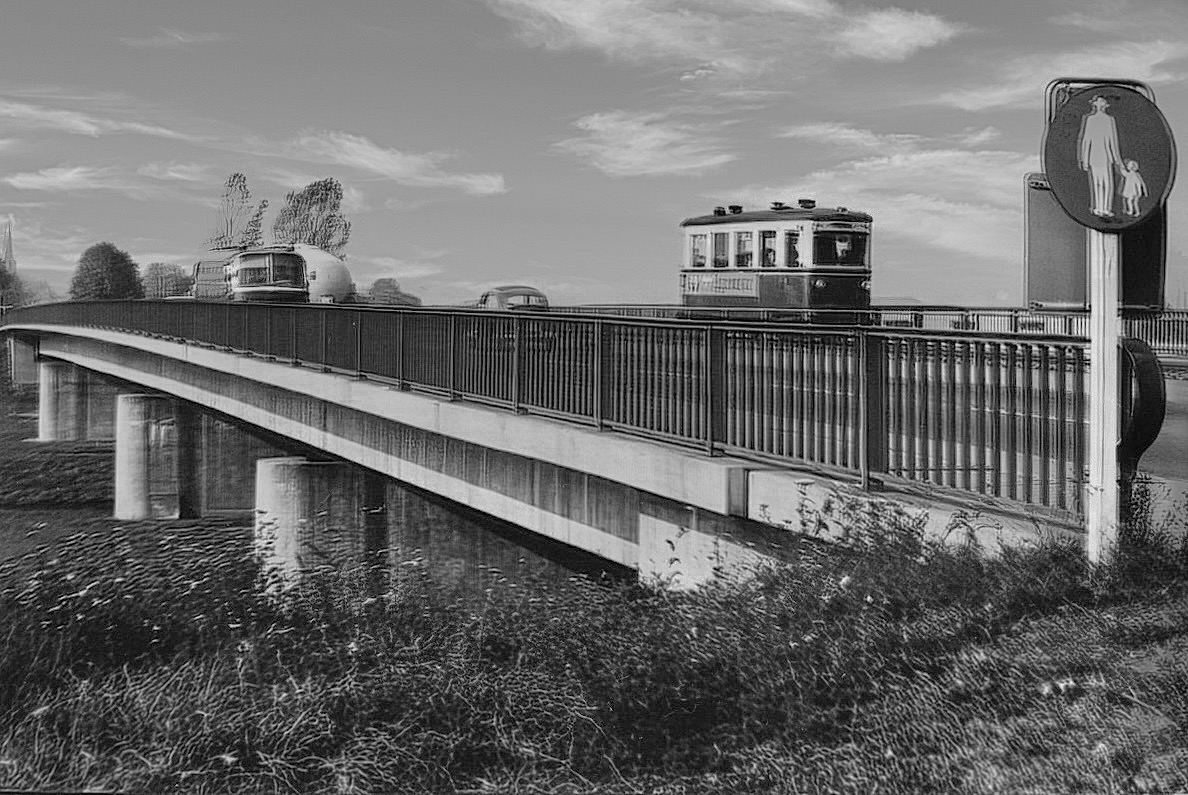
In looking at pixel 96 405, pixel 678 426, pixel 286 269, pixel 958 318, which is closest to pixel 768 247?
pixel 958 318

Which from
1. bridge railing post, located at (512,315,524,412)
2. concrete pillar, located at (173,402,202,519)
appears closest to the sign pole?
bridge railing post, located at (512,315,524,412)

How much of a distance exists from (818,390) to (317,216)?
6282 millimetres

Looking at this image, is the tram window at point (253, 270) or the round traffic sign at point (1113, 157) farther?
the tram window at point (253, 270)

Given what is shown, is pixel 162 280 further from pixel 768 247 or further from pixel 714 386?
pixel 714 386

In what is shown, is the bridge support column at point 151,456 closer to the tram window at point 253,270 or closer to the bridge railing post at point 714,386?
the tram window at point 253,270

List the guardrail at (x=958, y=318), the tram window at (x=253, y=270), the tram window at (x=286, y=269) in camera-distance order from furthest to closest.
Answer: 1. the tram window at (x=286, y=269)
2. the tram window at (x=253, y=270)
3. the guardrail at (x=958, y=318)

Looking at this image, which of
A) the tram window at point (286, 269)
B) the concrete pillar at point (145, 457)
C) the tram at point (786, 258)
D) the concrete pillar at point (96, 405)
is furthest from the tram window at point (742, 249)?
the concrete pillar at point (96, 405)

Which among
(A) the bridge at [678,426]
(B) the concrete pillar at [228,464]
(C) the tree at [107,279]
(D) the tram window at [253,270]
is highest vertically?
(D) the tram window at [253,270]

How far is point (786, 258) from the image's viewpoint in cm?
2147

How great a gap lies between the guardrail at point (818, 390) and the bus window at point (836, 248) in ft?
33.4

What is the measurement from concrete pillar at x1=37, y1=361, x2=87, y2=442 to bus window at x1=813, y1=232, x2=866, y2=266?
99.1 ft

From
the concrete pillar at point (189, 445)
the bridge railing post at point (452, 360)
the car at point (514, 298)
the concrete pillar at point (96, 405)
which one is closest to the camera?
the bridge railing post at point (452, 360)

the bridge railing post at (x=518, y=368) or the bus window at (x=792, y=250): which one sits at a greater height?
the bus window at (x=792, y=250)

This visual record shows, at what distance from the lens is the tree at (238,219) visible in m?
10.5
